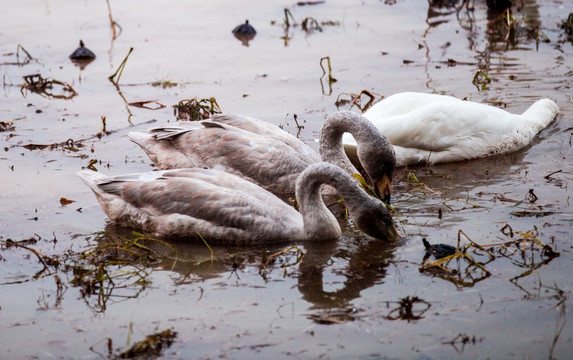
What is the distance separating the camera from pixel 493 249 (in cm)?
623

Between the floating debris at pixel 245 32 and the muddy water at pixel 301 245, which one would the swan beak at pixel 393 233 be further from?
the floating debris at pixel 245 32

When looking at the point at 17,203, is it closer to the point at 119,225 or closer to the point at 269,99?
the point at 119,225

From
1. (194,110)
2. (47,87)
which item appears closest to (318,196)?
(194,110)

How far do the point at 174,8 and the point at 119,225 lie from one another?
Answer: 8836 mm

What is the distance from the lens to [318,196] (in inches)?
263

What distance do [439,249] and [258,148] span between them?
2.48 meters

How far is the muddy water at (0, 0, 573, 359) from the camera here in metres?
5.16

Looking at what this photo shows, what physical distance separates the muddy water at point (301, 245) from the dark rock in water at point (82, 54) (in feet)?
0.68

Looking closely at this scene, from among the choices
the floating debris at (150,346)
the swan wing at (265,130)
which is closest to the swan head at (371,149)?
the swan wing at (265,130)

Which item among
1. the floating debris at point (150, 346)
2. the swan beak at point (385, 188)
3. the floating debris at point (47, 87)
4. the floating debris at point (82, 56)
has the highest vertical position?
the floating debris at point (82, 56)

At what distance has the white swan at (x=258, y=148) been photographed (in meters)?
7.57

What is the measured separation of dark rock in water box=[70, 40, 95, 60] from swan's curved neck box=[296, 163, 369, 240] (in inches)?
262

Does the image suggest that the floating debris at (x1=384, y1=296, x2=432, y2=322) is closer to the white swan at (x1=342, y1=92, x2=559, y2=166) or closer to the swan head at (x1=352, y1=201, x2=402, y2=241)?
the swan head at (x1=352, y1=201, x2=402, y2=241)

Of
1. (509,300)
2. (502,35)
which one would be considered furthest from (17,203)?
(502,35)
